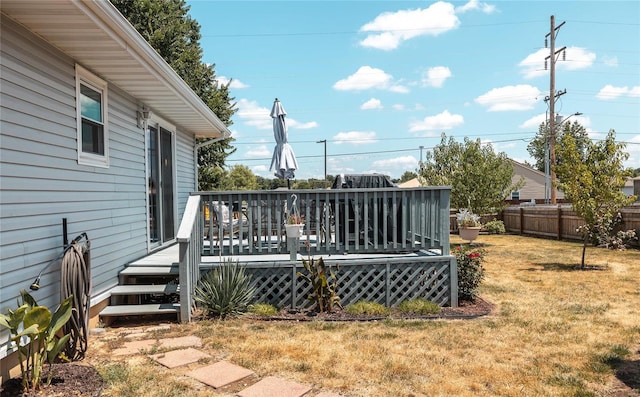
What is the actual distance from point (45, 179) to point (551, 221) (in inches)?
623

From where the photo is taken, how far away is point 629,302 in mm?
5805

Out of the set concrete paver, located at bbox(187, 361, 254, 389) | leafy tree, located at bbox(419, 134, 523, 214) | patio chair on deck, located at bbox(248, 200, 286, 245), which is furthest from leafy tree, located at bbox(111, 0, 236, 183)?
concrete paver, located at bbox(187, 361, 254, 389)

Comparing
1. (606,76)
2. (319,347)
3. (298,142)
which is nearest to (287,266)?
(319,347)

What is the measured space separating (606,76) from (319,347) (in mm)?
27874

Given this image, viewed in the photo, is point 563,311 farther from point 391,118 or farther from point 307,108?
point 307,108

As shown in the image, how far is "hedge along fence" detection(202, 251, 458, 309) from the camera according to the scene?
17.6 ft

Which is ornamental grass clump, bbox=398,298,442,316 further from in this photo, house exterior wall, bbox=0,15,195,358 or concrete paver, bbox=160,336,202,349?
house exterior wall, bbox=0,15,195,358

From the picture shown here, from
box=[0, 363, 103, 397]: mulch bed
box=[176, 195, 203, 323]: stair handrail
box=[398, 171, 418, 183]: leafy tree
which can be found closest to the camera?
box=[0, 363, 103, 397]: mulch bed

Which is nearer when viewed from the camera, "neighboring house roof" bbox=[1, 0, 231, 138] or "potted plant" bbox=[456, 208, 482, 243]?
"neighboring house roof" bbox=[1, 0, 231, 138]

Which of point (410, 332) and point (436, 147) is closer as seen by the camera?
point (410, 332)

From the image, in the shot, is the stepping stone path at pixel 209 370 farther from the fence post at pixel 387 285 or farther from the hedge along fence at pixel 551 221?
the hedge along fence at pixel 551 221

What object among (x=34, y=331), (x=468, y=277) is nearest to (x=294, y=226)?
(x=468, y=277)

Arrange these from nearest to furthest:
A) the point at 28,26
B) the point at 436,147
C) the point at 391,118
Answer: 1. the point at 28,26
2. the point at 436,147
3. the point at 391,118

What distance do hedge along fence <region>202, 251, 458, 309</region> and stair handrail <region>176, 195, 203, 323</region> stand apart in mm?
642
